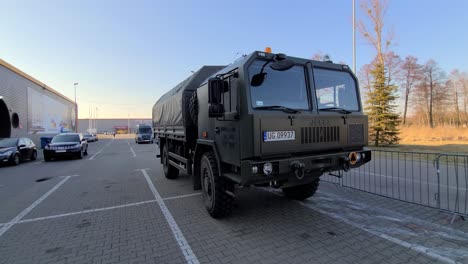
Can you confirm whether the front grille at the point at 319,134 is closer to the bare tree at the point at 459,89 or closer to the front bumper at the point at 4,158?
the front bumper at the point at 4,158

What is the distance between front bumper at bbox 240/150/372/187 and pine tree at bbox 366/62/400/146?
17.2m

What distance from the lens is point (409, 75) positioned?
33.8 metres

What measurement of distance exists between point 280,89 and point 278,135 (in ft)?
2.57

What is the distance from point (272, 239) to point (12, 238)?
4245mm

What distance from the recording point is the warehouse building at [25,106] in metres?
20.3

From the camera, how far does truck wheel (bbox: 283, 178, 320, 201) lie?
5.46 meters

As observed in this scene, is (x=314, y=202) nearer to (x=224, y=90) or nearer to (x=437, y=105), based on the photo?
(x=224, y=90)

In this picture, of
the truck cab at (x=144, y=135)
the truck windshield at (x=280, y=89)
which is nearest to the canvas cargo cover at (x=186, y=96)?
the truck windshield at (x=280, y=89)

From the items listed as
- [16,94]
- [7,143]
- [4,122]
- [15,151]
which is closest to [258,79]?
[15,151]

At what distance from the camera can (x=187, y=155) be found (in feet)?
20.4

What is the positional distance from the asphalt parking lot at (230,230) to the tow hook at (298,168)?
1006 millimetres

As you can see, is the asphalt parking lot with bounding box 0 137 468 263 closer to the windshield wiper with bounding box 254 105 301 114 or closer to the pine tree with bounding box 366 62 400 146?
the windshield wiper with bounding box 254 105 301 114

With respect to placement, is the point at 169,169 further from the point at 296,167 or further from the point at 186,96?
the point at 296,167

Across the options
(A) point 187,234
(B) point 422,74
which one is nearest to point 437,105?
(B) point 422,74
